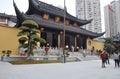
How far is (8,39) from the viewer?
903 inches

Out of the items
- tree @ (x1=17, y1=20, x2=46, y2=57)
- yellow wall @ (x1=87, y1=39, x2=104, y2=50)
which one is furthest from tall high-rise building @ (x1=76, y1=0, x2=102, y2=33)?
tree @ (x1=17, y1=20, x2=46, y2=57)

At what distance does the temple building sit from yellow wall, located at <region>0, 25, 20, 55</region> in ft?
7.25

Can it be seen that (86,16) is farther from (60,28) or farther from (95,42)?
(60,28)

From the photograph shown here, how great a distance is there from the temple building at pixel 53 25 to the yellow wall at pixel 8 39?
2.21m

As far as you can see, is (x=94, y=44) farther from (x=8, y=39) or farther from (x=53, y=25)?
(x=8, y=39)

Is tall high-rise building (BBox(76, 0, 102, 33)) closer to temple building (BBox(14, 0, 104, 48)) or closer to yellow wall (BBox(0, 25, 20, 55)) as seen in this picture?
temple building (BBox(14, 0, 104, 48))

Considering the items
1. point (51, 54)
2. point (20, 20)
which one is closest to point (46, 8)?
point (20, 20)

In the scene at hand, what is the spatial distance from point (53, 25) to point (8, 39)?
8.47 metres

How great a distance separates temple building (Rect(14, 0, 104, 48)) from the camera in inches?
1092

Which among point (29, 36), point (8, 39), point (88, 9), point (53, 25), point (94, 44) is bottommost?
point (94, 44)

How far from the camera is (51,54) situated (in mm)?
24828

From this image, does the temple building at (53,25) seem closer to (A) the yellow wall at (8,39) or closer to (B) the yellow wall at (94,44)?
(B) the yellow wall at (94,44)

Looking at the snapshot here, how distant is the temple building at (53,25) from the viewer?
91.0ft

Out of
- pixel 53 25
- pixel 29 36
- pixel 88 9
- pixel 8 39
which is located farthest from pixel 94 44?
pixel 88 9
